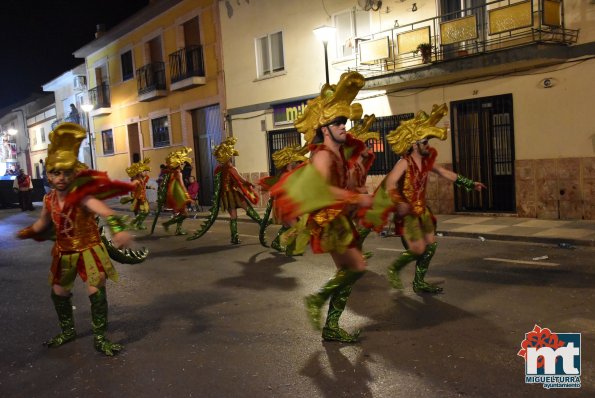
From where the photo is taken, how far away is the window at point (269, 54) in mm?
19125

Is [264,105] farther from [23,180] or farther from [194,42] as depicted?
[23,180]

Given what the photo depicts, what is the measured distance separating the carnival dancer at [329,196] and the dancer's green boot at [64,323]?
220 centimetres

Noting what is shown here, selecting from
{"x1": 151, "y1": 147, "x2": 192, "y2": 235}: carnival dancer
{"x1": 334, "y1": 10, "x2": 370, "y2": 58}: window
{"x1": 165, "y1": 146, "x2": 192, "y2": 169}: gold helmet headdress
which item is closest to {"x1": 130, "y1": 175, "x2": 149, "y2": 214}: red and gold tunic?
{"x1": 151, "y1": 147, "x2": 192, "y2": 235}: carnival dancer

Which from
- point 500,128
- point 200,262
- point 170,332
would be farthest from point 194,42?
point 170,332

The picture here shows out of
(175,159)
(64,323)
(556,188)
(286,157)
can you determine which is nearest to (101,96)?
(175,159)

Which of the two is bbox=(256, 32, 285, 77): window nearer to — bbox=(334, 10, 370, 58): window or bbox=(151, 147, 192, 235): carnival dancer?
bbox=(334, 10, 370, 58): window

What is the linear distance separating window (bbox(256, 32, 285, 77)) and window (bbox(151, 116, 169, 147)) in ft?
22.3

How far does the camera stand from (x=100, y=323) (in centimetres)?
Answer: 505

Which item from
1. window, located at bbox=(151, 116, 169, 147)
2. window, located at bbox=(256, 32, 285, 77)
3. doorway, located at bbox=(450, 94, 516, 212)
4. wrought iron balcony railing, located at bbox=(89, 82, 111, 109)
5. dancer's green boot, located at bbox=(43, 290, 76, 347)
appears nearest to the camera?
dancer's green boot, located at bbox=(43, 290, 76, 347)

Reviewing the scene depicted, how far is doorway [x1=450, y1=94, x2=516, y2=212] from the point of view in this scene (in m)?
13.2

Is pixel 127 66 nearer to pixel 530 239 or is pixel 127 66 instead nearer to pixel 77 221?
pixel 530 239

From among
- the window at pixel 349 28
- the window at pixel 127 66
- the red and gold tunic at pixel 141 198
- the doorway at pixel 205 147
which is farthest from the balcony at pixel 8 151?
the window at pixel 349 28

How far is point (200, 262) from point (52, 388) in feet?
17.0

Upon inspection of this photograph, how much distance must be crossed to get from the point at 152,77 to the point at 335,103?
73.4 ft
